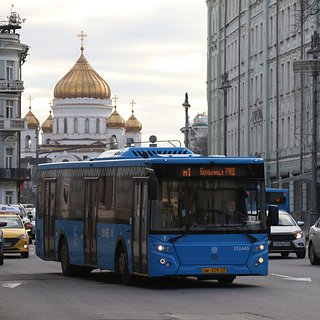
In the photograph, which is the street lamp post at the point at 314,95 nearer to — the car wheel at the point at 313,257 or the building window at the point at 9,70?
the car wheel at the point at 313,257

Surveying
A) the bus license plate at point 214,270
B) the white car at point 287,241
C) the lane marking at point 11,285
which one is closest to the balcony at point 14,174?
the white car at point 287,241

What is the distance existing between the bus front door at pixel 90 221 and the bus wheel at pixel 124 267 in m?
1.65

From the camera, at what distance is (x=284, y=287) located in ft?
87.0

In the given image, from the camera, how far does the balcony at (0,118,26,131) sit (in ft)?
372

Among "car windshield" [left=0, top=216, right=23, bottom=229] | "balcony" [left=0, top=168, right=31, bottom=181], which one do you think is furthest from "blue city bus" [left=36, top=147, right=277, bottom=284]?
"balcony" [left=0, top=168, right=31, bottom=181]

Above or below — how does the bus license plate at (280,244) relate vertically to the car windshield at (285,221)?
below

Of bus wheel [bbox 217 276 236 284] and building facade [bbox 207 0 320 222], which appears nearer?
bus wheel [bbox 217 276 236 284]

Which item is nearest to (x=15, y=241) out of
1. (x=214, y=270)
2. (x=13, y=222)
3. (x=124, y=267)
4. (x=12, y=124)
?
(x=13, y=222)

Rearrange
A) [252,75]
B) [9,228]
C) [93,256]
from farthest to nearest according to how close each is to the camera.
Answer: [252,75] < [9,228] < [93,256]

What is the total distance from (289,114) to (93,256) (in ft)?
160

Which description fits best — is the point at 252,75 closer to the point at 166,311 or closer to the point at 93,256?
the point at 93,256

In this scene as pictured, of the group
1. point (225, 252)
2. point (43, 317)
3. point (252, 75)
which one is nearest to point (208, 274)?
point (225, 252)

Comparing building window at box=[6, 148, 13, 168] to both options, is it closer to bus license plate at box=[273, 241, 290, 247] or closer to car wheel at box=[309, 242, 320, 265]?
bus license plate at box=[273, 241, 290, 247]

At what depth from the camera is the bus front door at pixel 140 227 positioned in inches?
1035
